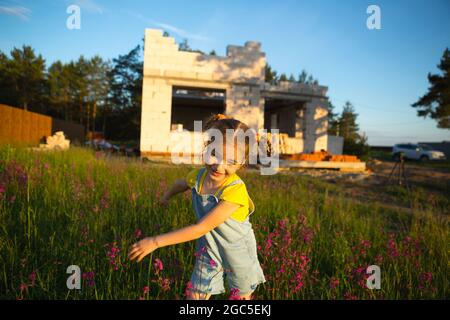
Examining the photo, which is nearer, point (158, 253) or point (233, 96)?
point (158, 253)

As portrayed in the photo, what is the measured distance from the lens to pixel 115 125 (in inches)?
1688

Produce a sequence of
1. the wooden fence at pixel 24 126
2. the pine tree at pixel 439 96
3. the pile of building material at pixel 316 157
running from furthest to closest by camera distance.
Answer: the pine tree at pixel 439 96
the pile of building material at pixel 316 157
the wooden fence at pixel 24 126

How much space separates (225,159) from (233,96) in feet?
44.8

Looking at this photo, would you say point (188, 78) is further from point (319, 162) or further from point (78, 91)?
point (78, 91)

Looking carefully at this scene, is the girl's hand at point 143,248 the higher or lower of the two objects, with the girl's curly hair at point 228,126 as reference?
lower

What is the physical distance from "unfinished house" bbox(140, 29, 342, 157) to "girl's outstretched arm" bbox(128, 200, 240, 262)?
1283 cm

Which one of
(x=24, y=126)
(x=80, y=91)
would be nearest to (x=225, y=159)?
(x=24, y=126)

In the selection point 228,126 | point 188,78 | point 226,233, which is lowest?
point 226,233

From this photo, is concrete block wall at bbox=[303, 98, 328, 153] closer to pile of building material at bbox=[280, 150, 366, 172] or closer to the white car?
pile of building material at bbox=[280, 150, 366, 172]

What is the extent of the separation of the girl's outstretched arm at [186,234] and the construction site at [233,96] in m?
11.4

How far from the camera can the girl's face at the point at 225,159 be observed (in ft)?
6.04

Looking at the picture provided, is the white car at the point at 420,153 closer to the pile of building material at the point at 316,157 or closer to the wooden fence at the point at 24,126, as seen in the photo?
the pile of building material at the point at 316,157

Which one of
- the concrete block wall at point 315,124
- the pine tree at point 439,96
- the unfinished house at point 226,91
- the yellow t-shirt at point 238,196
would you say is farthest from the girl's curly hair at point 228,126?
the pine tree at point 439,96

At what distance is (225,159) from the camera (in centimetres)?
185
